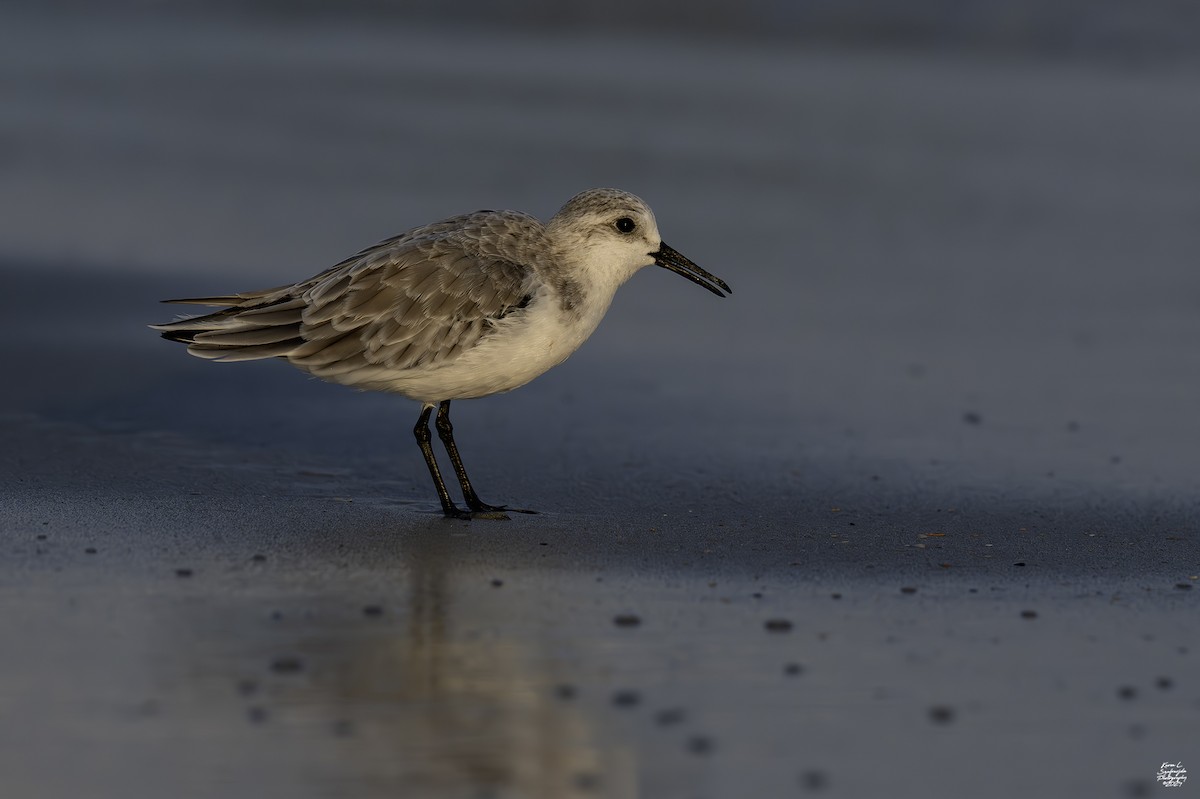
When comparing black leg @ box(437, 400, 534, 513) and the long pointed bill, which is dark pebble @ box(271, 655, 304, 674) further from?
the long pointed bill

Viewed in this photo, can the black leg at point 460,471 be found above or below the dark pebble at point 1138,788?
above

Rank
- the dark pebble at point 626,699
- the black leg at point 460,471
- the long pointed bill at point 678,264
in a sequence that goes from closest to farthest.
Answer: the dark pebble at point 626,699 < the black leg at point 460,471 < the long pointed bill at point 678,264

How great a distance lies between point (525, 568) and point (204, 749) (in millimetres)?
2121

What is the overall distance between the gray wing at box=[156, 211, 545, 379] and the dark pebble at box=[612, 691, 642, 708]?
2.62m

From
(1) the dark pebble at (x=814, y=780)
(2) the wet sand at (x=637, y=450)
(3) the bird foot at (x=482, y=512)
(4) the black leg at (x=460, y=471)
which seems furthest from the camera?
(4) the black leg at (x=460, y=471)

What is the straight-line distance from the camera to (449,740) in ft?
16.5

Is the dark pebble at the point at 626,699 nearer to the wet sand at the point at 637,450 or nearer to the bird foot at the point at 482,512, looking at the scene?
the wet sand at the point at 637,450

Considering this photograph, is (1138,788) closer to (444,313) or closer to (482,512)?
(482,512)

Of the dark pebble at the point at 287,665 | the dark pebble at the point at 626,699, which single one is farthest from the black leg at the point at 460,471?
the dark pebble at the point at 626,699

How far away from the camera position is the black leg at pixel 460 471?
7.82 m

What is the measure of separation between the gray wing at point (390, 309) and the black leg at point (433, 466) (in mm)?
483

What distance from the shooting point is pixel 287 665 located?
553cm

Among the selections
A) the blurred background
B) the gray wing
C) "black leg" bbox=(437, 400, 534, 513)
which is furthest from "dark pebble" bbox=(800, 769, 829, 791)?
the blurred background

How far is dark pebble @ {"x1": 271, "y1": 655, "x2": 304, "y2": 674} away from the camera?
5.49 metres
